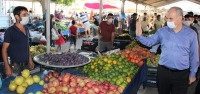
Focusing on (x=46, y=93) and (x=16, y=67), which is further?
(x=16, y=67)

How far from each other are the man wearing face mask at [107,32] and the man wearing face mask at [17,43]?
3.30 metres

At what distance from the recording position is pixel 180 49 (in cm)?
298

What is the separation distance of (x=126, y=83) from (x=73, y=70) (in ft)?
3.80

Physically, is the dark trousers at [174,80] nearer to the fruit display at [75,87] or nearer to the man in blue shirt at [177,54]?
the man in blue shirt at [177,54]

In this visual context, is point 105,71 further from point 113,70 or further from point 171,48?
point 171,48

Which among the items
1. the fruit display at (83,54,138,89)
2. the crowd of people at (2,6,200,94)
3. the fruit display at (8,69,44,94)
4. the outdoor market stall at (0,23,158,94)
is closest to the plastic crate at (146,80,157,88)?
the outdoor market stall at (0,23,158,94)

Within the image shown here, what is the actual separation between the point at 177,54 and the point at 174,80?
1.21 feet

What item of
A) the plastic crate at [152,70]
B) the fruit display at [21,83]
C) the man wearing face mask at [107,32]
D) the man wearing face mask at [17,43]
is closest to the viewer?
the fruit display at [21,83]

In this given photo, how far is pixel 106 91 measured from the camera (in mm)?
2752

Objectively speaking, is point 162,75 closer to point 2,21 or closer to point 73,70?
point 73,70

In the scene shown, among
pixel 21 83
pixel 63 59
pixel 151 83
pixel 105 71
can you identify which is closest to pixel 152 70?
pixel 151 83

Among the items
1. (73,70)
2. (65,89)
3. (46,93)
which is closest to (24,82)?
(46,93)

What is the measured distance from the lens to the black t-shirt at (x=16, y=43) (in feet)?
11.1

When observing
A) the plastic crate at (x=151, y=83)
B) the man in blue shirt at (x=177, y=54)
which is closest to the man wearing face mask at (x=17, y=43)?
the man in blue shirt at (x=177, y=54)
